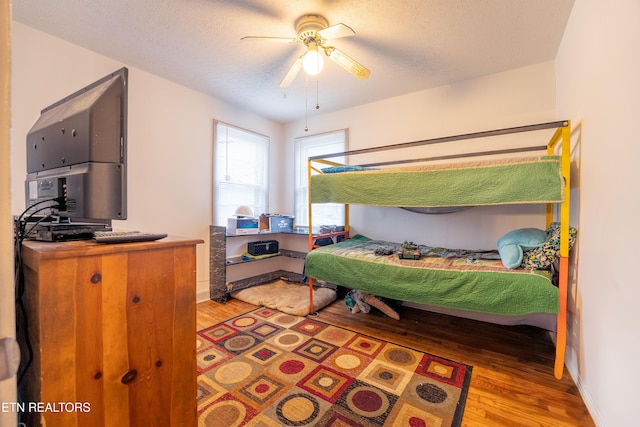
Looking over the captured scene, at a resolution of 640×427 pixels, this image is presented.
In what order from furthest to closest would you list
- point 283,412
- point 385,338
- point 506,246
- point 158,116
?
point 158,116 < point 385,338 < point 506,246 < point 283,412

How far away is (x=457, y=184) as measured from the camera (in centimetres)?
182

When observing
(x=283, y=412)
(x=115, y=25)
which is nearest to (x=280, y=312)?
(x=283, y=412)

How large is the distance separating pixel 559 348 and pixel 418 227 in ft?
4.84

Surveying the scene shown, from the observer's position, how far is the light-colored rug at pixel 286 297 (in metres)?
2.73

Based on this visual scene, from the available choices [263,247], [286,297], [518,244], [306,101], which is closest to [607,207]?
[518,244]

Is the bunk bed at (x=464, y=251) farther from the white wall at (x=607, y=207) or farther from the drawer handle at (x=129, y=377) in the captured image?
the drawer handle at (x=129, y=377)

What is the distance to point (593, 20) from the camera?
139cm

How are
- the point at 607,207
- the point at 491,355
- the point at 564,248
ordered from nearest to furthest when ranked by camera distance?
the point at 607,207 < the point at 564,248 < the point at 491,355

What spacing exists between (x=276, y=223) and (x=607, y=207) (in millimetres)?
3031

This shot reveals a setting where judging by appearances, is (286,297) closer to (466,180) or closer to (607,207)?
(466,180)

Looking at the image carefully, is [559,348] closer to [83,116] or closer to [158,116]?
[83,116]

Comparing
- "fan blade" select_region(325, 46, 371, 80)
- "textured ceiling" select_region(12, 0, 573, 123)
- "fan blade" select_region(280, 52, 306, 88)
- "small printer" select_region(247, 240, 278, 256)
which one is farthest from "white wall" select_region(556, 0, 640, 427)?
"small printer" select_region(247, 240, 278, 256)

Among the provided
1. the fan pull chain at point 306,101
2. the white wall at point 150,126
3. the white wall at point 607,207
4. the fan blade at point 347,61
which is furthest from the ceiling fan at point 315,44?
the white wall at point 150,126

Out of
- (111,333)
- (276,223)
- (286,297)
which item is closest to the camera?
(111,333)
